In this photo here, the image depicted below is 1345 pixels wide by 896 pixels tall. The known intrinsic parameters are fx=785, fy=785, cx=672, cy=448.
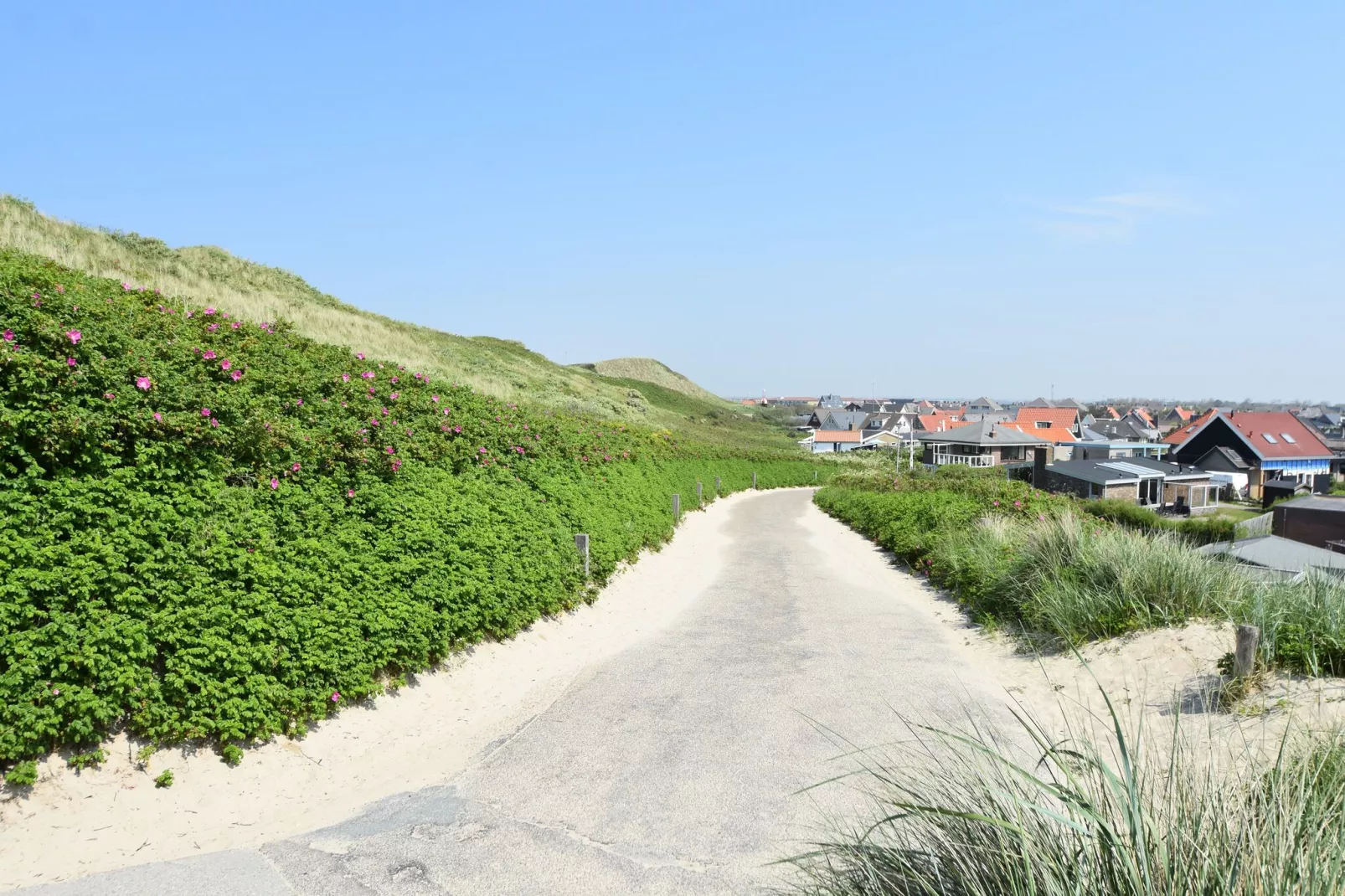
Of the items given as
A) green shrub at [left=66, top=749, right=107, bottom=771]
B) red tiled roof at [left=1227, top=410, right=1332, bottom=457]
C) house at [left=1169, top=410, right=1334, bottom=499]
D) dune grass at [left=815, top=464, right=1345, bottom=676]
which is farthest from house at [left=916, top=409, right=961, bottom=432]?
green shrub at [left=66, top=749, right=107, bottom=771]

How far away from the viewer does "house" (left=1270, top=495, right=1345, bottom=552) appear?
28.9 m

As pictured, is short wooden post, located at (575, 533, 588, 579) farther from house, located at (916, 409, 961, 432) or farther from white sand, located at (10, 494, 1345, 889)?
house, located at (916, 409, 961, 432)

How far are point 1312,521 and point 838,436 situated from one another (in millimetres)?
77576

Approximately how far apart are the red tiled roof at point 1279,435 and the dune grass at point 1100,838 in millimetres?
63625

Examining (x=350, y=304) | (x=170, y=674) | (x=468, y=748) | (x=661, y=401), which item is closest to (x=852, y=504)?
(x=468, y=748)

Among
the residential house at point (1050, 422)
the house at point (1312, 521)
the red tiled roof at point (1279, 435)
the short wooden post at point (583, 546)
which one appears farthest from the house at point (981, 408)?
the short wooden post at point (583, 546)

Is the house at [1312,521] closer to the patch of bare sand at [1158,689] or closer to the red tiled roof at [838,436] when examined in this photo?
the patch of bare sand at [1158,689]

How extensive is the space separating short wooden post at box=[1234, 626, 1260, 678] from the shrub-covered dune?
7.19 meters

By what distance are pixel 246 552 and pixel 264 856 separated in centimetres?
221

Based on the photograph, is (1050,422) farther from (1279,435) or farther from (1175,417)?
(1175,417)

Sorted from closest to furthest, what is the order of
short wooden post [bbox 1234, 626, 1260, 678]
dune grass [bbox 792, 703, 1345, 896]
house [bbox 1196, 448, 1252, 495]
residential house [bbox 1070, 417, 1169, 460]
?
1. dune grass [bbox 792, 703, 1345, 896]
2. short wooden post [bbox 1234, 626, 1260, 678]
3. house [bbox 1196, 448, 1252, 495]
4. residential house [bbox 1070, 417, 1169, 460]

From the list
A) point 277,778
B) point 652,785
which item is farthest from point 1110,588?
point 277,778

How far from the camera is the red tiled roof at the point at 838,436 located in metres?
107

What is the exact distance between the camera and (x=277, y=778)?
5.82 meters
